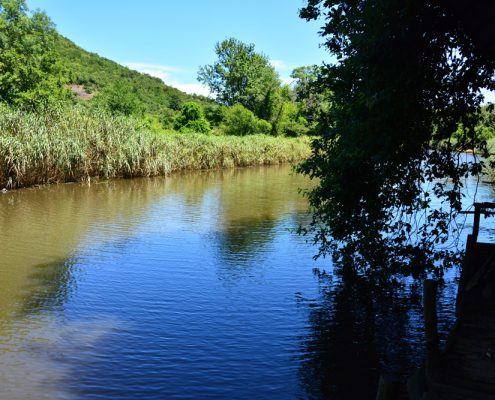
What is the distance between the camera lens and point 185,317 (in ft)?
27.1

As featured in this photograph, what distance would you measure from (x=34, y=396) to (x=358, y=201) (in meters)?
5.85

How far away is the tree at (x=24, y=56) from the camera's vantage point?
35781mm

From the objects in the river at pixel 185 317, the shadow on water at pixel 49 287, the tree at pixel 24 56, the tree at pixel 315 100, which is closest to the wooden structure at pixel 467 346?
the river at pixel 185 317

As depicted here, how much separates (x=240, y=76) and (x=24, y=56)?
46207 millimetres

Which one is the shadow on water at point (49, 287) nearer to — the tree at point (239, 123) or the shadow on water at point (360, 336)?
the shadow on water at point (360, 336)

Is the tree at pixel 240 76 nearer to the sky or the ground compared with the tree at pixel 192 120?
nearer to the sky

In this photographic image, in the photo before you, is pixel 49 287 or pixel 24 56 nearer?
pixel 49 287

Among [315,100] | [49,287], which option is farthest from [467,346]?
[49,287]

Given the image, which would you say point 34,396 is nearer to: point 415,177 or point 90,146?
point 415,177

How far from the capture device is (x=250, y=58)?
81.6 metres

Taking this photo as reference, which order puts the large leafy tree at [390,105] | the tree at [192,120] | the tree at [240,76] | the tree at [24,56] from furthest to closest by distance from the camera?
the tree at [240,76] → the tree at [192,120] → the tree at [24,56] → the large leafy tree at [390,105]

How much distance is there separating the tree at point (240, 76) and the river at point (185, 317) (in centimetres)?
6461

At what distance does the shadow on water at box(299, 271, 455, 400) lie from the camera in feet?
20.4

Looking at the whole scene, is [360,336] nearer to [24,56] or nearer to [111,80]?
[24,56]
